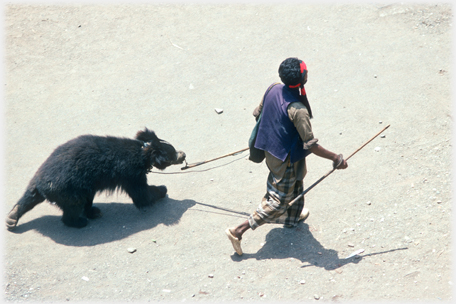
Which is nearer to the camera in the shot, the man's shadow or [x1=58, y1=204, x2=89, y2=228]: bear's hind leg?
the man's shadow

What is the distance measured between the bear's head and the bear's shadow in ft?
1.90

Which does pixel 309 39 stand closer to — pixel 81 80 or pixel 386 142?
pixel 386 142

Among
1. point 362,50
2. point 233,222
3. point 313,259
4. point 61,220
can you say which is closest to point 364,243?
point 313,259

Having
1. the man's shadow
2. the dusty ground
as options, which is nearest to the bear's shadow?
the dusty ground

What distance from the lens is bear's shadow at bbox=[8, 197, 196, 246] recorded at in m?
5.18

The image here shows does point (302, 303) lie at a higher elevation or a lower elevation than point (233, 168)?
lower

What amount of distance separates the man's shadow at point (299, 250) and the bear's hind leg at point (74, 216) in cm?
203

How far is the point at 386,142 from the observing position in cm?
607

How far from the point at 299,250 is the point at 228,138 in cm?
251

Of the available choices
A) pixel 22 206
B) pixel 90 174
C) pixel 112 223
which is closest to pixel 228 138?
pixel 112 223

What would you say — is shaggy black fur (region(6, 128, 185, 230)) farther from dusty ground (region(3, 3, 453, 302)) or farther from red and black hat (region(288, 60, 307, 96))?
red and black hat (region(288, 60, 307, 96))

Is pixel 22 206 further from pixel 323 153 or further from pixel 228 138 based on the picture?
pixel 323 153

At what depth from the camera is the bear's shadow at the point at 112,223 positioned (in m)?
5.18

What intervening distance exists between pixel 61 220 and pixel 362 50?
6202 millimetres
